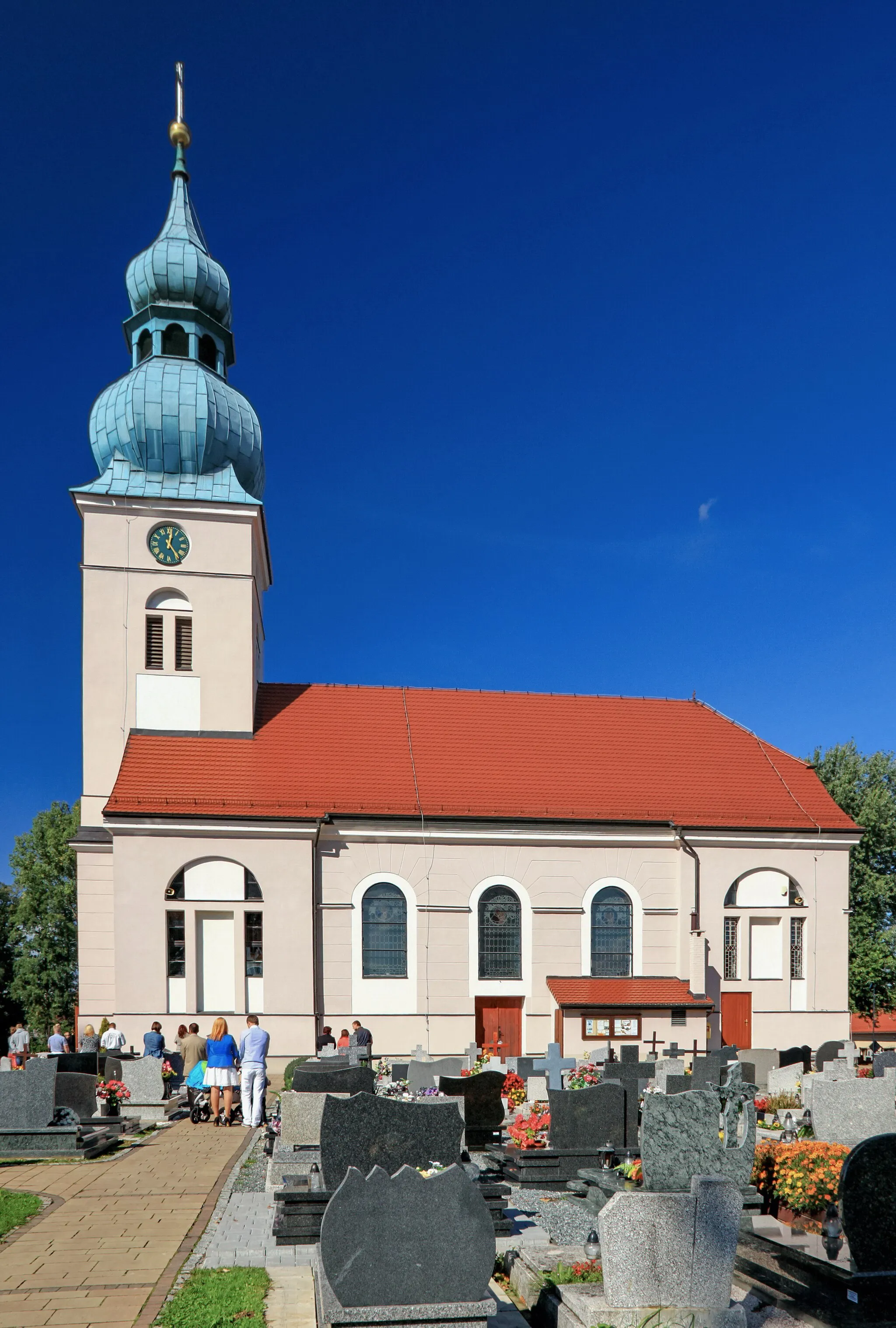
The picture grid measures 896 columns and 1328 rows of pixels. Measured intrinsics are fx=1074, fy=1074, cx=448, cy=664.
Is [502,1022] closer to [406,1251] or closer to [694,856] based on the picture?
[694,856]

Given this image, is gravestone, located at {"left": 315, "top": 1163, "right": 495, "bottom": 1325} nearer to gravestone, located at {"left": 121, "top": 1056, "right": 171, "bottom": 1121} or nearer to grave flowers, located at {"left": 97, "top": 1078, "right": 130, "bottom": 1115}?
grave flowers, located at {"left": 97, "top": 1078, "right": 130, "bottom": 1115}

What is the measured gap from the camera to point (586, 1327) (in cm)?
634

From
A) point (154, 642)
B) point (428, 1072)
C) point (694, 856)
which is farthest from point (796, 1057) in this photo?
point (154, 642)

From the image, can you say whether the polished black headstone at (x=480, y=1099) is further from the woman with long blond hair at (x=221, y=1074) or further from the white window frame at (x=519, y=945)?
the white window frame at (x=519, y=945)

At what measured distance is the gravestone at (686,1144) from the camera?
839 cm

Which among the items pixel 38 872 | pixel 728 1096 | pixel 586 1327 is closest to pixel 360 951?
pixel 728 1096

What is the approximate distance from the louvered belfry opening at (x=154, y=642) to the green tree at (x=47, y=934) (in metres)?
21.4

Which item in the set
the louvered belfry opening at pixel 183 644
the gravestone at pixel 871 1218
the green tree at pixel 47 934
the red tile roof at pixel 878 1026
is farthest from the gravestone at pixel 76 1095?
the red tile roof at pixel 878 1026

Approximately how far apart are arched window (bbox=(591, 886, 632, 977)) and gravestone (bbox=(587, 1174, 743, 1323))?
20.0 metres

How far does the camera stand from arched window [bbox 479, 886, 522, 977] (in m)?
25.9

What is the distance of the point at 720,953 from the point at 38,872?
31.1 m

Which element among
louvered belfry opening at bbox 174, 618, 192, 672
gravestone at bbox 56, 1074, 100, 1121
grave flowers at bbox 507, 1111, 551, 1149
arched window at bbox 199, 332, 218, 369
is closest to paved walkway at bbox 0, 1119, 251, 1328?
gravestone at bbox 56, 1074, 100, 1121

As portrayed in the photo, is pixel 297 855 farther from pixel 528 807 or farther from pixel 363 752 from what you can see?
pixel 528 807

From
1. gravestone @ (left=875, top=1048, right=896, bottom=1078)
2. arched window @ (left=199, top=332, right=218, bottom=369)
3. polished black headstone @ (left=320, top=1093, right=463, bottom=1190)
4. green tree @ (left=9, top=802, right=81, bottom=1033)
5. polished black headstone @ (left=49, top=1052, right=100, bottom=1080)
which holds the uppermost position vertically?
arched window @ (left=199, top=332, right=218, bottom=369)
